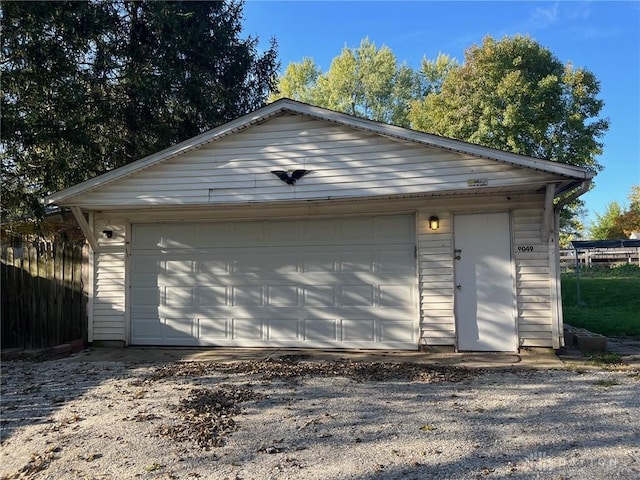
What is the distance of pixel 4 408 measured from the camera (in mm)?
4816

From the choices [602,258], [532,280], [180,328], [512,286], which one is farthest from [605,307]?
[602,258]

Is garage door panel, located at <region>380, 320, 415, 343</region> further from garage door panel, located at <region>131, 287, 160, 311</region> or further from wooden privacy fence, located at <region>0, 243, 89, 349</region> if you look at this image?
wooden privacy fence, located at <region>0, 243, 89, 349</region>

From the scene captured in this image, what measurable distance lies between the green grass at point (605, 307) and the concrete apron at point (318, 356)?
11.2ft

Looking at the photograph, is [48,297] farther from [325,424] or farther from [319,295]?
[325,424]

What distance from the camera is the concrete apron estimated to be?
6336 millimetres

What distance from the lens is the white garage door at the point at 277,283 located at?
7340 millimetres

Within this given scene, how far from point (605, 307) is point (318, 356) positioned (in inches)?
355

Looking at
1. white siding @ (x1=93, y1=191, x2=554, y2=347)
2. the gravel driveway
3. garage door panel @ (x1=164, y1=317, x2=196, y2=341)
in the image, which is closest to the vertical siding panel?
white siding @ (x1=93, y1=191, x2=554, y2=347)

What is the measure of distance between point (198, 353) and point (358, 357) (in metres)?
2.43

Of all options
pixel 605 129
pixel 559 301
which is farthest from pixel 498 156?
pixel 605 129

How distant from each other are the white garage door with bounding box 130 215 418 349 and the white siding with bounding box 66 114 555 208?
0.89 m

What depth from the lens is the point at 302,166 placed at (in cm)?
693

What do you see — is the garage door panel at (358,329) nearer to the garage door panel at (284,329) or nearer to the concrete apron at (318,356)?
the concrete apron at (318,356)

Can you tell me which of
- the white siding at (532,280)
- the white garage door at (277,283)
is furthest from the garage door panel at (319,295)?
the white siding at (532,280)
